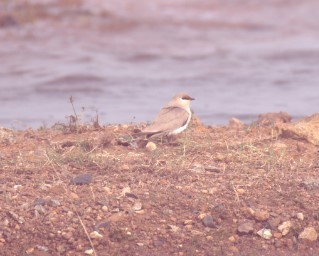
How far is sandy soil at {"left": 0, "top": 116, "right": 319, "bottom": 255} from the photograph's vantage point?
5902 mm

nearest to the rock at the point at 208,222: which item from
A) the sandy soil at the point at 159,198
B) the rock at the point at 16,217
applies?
the sandy soil at the point at 159,198

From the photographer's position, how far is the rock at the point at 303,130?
7.61 metres

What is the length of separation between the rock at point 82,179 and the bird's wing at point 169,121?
3.25 ft

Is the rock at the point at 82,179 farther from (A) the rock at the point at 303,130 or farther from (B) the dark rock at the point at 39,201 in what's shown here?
(A) the rock at the point at 303,130

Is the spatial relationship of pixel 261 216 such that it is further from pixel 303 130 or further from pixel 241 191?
pixel 303 130

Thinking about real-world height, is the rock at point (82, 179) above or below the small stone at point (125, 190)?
above

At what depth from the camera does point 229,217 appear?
6.16 metres

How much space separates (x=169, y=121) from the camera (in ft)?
24.7

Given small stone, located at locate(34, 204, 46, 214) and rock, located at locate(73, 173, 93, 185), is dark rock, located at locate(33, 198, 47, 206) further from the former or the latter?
rock, located at locate(73, 173, 93, 185)

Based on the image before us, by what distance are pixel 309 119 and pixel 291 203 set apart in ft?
5.84

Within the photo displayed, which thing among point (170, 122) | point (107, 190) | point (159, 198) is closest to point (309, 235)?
point (159, 198)

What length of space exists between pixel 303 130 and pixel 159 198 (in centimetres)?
183

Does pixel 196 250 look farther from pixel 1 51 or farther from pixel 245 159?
pixel 1 51

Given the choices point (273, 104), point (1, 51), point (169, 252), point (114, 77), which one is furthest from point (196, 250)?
point (1, 51)
